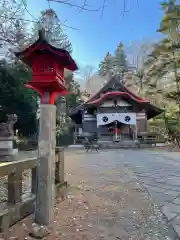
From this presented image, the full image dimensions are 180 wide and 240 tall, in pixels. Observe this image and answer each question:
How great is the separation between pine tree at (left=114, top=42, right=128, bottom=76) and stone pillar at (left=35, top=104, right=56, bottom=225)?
3942 centimetres

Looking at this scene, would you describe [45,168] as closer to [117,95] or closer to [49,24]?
[49,24]

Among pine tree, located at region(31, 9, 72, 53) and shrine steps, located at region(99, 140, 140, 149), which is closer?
pine tree, located at region(31, 9, 72, 53)

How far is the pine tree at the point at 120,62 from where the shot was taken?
42.6 metres

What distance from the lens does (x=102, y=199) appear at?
479 cm

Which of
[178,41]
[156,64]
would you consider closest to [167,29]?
[178,41]

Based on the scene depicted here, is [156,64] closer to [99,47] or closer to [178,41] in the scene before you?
[178,41]

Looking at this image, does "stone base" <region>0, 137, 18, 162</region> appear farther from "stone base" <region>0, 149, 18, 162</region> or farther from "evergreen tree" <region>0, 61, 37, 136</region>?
"evergreen tree" <region>0, 61, 37, 136</region>

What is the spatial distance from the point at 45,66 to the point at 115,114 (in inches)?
759

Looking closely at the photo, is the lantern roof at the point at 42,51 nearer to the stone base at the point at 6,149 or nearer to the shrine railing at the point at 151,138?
the stone base at the point at 6,149

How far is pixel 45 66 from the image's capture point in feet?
11.5

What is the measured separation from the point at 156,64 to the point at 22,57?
2107 centimetres

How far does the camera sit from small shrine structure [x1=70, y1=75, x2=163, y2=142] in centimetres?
2256

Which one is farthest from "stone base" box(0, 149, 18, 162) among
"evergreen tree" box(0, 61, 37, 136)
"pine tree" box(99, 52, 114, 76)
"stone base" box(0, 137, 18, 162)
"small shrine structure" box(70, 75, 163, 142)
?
"pine tree" box(99, 52, 114, 76)

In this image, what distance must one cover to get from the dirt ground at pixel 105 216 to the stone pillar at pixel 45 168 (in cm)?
22
